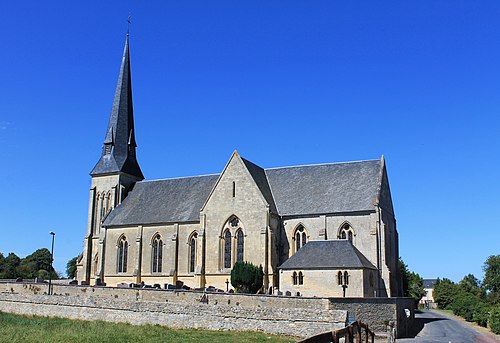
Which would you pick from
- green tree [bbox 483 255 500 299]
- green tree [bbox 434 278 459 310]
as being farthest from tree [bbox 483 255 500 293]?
green tree [bbox 434 278 459 310]

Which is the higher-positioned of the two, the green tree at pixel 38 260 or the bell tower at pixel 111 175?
the bell tower at pixel 111 175

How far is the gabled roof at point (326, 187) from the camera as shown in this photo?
49406 mm

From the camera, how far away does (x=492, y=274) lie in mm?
121500

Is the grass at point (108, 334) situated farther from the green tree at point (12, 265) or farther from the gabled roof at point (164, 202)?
the green tree at point (12, 265)

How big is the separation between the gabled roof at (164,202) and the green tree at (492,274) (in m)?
86.8

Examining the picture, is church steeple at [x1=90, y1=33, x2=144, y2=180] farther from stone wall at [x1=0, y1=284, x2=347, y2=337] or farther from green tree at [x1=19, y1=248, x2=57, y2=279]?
green tree at [x1=19, y1=248, x2=57, y2=279]

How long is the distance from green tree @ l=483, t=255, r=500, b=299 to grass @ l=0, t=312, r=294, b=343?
102 metres

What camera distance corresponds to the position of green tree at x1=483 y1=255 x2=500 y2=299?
119 meters

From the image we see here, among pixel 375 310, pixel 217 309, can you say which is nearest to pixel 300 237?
pixel 375 310

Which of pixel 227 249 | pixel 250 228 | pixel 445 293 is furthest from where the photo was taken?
pixel 445 293

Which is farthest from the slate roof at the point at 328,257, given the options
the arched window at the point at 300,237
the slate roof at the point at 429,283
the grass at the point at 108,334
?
the slate roof at the point at 429,283

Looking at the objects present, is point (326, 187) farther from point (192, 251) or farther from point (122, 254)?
→ point (122, 254)

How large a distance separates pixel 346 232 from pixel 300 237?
4611mm

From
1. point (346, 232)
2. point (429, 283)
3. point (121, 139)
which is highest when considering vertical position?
point (121, 139)
